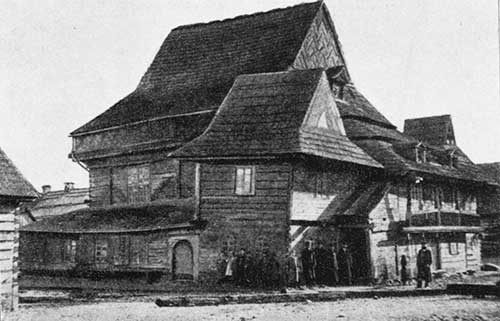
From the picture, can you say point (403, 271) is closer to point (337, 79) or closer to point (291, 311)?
point (337, 79)

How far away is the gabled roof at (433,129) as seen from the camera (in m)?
44.3

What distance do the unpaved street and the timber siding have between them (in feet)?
17.8

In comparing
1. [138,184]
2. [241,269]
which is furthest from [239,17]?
[241,269]

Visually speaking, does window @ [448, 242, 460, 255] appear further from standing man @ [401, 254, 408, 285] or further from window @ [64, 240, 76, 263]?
window @ [64, 240, 76, 263]

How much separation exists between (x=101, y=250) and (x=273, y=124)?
1165cm

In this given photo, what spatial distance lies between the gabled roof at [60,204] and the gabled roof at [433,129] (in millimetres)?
24417

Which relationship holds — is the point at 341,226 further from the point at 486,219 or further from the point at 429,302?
the point at 486,219

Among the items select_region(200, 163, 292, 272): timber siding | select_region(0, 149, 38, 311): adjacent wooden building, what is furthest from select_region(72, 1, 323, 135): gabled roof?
select_region(0, 149, 38, 311): adjacent wooden building

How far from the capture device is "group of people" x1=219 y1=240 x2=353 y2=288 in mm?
23281

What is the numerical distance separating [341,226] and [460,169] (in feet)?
40.4

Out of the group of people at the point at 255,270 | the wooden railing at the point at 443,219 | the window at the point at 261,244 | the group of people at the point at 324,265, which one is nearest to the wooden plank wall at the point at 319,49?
the wooden railing at the point at 443,219

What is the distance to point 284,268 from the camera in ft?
76.6

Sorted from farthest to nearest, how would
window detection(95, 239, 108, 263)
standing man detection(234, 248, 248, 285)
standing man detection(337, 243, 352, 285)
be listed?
Result: 1. window detection(95, 239, 108, 263)
2. standing man detection(337, 243, 352, 285)
3. standing man detection(234, 248, 248, 285)

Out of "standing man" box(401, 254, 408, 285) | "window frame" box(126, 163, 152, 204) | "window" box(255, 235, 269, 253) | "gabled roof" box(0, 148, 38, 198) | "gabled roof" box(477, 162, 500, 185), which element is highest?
Answer: "gabled roof" box(477, 162, 500, 185)
